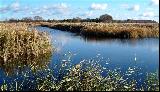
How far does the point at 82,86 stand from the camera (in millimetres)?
9500

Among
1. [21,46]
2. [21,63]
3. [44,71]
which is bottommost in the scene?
[21,63]

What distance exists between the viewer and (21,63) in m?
16.8

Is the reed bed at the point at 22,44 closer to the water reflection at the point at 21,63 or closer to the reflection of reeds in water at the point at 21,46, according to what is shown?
the reflection of reeds in water at the point at 21,46

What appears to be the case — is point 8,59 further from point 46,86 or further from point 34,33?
point 46,86

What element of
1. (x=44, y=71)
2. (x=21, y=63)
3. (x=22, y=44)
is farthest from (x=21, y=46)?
(x=44, y=71)

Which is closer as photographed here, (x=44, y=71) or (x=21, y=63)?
(x=44, y=71)

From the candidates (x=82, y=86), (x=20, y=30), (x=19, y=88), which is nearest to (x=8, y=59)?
(x=20, y=30)

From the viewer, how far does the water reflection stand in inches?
606

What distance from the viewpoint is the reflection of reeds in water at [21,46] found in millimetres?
16992

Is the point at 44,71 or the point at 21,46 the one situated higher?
the point at 21,46

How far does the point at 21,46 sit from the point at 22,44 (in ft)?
0.56

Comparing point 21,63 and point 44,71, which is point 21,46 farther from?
point 44,71

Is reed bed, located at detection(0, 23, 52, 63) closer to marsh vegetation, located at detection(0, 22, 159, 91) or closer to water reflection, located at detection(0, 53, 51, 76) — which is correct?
marsh vegetation, located at detection(0, 22, 159, 91)

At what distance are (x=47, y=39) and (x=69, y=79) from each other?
10600 millimetres
